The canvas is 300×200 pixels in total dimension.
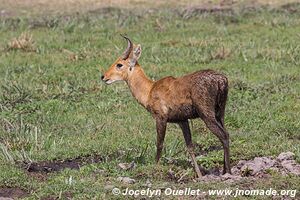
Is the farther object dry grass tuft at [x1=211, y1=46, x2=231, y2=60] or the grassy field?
dry grass tuft at [x1=211, y1=46, x2=231, y2=60]

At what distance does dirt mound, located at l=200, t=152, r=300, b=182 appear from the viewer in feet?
29.3

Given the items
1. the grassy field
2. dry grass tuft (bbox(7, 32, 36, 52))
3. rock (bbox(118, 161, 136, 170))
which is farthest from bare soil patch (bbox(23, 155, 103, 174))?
dry grass tuft (bbox(7, 32, 36, 52))

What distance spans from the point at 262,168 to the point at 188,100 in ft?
3.85

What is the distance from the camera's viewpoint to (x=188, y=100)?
30.2 feet

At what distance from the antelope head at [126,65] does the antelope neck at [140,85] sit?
0.24 ft

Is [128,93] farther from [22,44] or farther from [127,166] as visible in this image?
[22,44]

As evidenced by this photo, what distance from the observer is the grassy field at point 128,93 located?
9.38 m

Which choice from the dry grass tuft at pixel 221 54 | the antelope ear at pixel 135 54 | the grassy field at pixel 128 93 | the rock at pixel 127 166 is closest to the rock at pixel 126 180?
the grassy field at pixel 128 93

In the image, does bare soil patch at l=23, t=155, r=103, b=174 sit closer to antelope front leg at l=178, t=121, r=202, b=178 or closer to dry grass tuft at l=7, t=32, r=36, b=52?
antelope front leg at l=178, t=121, r=202, b=178

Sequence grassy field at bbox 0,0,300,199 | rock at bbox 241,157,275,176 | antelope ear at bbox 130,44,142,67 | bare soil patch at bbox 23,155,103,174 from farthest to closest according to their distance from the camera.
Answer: antelope ear at bbox 130,44,142,67 < bare soil patch at bbox 23,155,103,174 < grassy field at bbox 0,0,300,199 < rock at bbox 241,157,275,176

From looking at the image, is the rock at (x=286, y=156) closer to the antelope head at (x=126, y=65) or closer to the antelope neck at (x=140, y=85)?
the antelope neck at (x=140, y=85)

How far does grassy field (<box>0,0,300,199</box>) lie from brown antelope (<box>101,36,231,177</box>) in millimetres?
516

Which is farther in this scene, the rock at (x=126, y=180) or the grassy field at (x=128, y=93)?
the grassy field at (x=128, y=93)

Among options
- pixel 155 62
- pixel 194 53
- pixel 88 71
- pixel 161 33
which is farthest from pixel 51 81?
pixel 161 33
